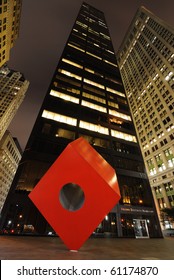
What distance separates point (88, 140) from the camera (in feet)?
67.5

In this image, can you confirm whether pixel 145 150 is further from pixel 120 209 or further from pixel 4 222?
pixel 4 222

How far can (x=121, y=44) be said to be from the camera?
94375 millimetres

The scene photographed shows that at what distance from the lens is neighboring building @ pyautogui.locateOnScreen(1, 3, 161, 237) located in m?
14.6

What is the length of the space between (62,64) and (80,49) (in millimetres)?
9995

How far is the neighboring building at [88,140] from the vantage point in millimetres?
14637

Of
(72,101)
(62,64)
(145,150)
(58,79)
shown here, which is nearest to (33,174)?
(72,101)

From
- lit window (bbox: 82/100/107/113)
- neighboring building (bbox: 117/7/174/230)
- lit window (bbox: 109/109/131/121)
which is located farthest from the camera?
neighboring building (bbox: 117/7/174/230)

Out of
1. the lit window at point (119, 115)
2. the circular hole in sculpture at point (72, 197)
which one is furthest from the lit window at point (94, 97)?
the circular hole in sculpture at point (72, 197)

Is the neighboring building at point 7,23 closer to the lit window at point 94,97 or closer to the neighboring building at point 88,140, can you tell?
the neighboring building at point 88,140

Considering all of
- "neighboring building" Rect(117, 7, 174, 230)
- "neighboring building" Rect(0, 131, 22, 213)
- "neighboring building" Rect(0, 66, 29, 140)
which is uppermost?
"neighboring building" Rect(117, 7, 174, 230)

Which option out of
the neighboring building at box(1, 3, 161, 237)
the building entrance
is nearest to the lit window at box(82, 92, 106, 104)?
the neighboring building at box(1, 3, 161, 237)

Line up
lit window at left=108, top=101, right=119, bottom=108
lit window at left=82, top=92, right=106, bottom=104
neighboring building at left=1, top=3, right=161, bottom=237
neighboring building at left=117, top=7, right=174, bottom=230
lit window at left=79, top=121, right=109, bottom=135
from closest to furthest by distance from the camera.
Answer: neighboring building at left=1, top=3, right=161, bottom=237 → lit window at left=79, top=121, right=109, bottom=135 → lit window at left=82, top=92, right=106, bottom=104 → lit window at left=108, top=101, right=119, bottom=108 → neighboring building at left=117, top=7, right=174, bottom=230

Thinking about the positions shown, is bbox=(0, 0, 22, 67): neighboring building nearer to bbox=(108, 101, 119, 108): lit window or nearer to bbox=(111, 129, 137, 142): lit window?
bbox=(108, 101, 119, 108): lit window
